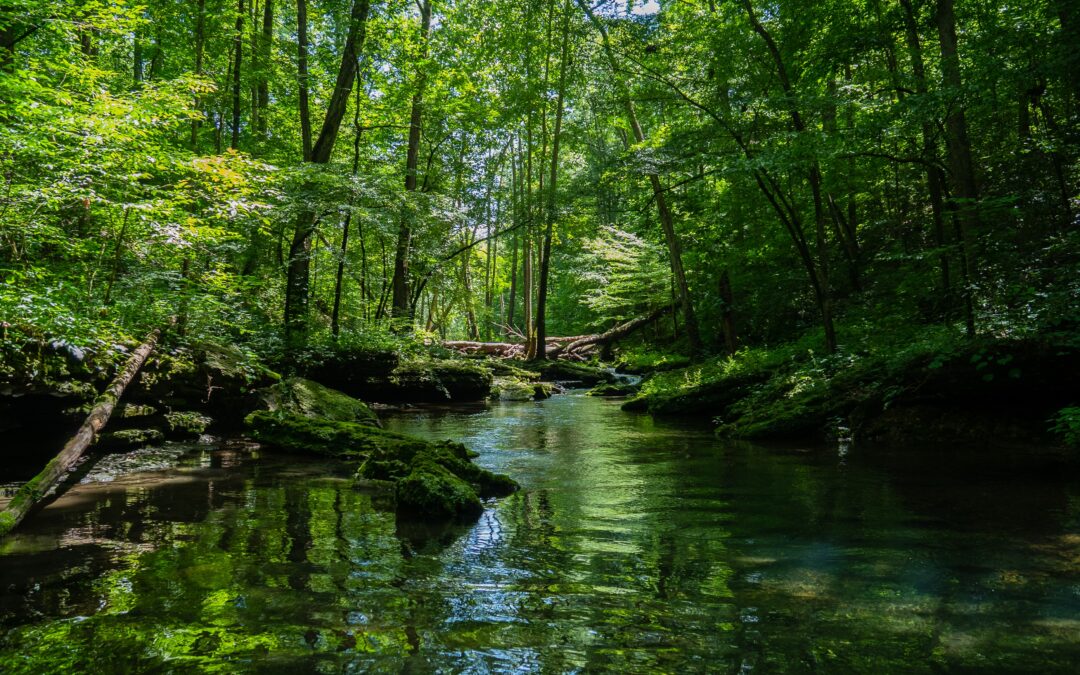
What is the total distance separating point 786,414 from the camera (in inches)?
364

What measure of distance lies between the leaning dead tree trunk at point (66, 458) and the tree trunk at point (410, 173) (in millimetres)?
10863

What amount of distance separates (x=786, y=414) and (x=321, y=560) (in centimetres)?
771

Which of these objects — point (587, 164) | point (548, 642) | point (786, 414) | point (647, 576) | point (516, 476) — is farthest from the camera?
point (587, 164)

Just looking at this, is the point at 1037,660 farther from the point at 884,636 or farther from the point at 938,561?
the point at 938,561

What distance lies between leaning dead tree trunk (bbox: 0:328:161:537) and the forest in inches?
1.3

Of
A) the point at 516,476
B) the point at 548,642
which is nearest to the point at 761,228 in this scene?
the point at 516,476

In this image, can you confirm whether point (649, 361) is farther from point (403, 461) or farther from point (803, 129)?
point (403, 461)

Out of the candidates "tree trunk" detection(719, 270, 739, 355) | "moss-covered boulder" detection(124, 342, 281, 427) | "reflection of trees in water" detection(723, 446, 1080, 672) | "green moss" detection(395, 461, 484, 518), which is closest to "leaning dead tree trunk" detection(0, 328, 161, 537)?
"moss-covered boulder" detection(124, 342, 281, 427)

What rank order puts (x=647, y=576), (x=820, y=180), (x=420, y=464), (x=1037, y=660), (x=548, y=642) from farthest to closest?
(x=820, y=180)
(x=420, y=464)
(x=647, y=576)
(x=548, y=642)
(x=1037, y=660)

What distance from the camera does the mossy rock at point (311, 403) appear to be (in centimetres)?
900

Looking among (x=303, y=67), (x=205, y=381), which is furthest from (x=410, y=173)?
(x=205, y=381)

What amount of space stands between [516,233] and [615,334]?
25.4 feet

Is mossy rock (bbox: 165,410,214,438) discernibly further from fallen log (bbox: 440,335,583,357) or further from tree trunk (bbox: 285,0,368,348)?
fallen log (bbox: 440,335,583,357)

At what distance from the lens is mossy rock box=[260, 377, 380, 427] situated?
29.5ft
